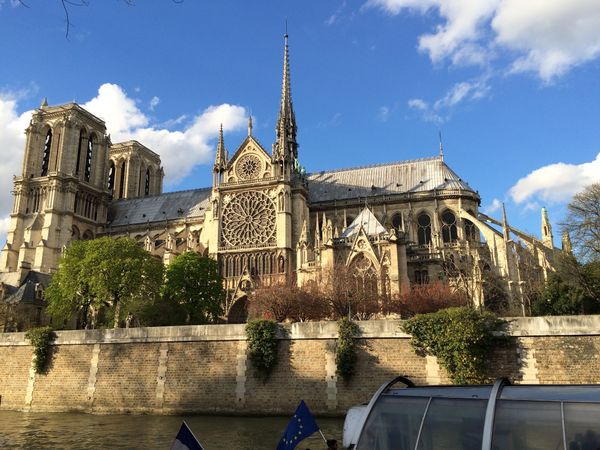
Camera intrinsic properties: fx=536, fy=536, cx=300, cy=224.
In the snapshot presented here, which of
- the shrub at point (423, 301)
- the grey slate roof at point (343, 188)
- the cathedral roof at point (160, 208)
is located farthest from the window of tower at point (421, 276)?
the cathedral roof at point (160, 208)

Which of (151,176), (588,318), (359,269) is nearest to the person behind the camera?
(588,318)

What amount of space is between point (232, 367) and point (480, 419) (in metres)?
20.2

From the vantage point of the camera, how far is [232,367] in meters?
25.8

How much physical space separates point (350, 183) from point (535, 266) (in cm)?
2289

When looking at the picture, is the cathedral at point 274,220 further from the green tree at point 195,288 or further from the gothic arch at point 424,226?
the green tree at point 195,288

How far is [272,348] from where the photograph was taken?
25297 mm

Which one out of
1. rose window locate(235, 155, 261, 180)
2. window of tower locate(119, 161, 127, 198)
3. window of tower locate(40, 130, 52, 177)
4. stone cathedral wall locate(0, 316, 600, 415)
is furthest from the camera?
window of tower locate(119, 161, 127, 198)

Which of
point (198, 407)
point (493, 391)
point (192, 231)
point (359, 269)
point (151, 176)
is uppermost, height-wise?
point (151, 176)

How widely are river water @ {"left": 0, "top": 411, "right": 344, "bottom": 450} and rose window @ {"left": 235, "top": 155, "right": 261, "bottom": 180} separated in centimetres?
3097

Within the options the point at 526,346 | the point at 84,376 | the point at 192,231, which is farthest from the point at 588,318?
the point at 192,231

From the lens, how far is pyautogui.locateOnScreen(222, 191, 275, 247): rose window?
1996 inches

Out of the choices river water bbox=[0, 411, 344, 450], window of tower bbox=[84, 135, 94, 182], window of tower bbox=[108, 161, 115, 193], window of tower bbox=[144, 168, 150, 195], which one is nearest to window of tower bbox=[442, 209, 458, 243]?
river water bbox=[0, 411, 344, 450]

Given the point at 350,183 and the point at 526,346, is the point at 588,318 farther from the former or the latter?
the point at 350,183

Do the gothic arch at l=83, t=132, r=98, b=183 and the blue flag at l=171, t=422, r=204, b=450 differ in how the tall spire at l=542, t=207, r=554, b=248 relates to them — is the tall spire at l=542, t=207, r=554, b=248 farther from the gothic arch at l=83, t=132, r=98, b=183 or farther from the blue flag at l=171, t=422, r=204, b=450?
the gothic arch at l=83, t=132, r=98, b=183
